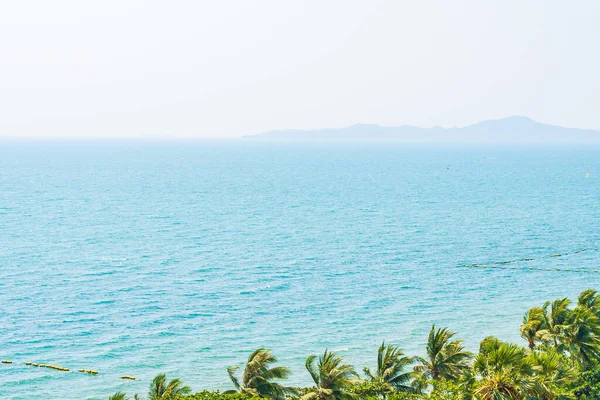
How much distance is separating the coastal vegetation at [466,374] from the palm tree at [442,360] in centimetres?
6

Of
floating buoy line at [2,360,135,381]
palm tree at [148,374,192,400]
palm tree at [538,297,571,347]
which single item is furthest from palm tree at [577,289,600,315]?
floating buoy line at [2,360,135,381]

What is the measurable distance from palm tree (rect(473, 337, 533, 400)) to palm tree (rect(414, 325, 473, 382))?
275 inches

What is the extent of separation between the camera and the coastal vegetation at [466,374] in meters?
29.3

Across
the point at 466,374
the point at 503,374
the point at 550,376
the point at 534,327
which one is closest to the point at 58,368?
the point at 466,374

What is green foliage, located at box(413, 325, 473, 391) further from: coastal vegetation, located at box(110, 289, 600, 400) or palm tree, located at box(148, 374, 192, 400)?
palm tree, located at box(148, 374, 192, 400)

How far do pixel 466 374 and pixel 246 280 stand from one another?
43.5 m

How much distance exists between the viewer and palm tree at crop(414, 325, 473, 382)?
36.7m

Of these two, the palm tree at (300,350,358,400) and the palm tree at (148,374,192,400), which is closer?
the palm tree at (300,350,358,400)

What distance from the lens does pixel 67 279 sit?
→ 71188 millimetres

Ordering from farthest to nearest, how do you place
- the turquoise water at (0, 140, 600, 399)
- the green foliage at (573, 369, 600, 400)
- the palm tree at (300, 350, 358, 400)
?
the turquoise water at (0, 140, 600, 399), the green foliage at (573, 369, 600, 400), the palm tree at (300, 350, 358, 400)

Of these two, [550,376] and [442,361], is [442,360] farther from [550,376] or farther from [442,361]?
[550,376]

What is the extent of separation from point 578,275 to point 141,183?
131 meters

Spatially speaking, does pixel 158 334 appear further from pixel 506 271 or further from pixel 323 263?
pixel 506 271

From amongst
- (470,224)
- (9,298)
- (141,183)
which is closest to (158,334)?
(9,298)
